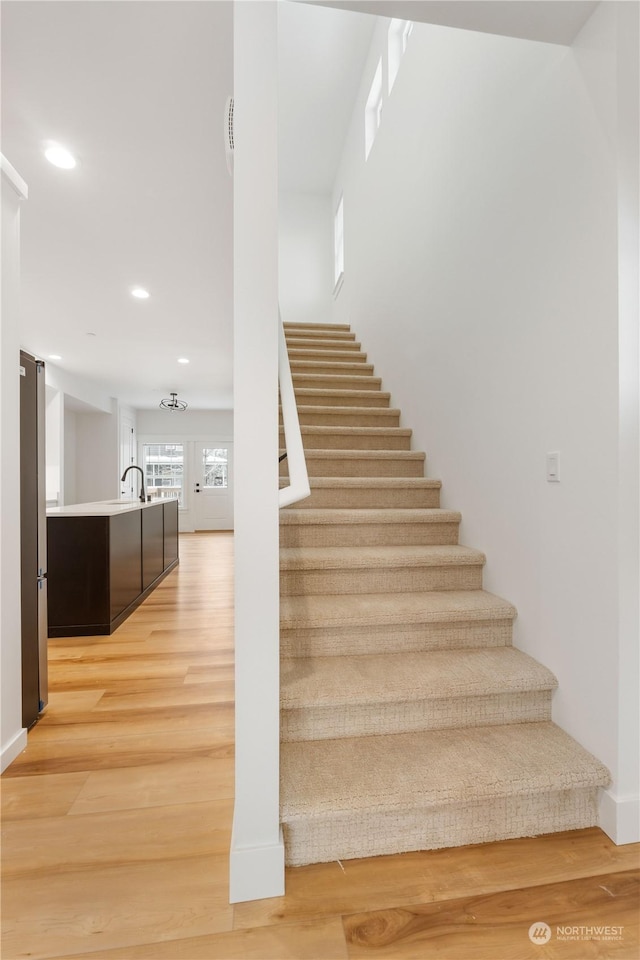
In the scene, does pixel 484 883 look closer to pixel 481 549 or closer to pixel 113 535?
pixel 481 549

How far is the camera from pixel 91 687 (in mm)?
2473

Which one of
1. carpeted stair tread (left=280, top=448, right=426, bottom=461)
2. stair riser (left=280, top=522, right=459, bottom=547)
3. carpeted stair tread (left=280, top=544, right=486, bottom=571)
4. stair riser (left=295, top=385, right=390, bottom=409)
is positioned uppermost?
stair riser (left=295, top=385, right=390, bottom=409)

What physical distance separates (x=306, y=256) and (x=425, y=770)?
7.01m

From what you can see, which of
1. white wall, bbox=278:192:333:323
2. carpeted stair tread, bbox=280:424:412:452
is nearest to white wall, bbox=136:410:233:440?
white wall, bbox=278:192:333:323

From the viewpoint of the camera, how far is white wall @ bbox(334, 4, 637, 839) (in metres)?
1.49

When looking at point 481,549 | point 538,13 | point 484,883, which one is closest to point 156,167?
point 538,13

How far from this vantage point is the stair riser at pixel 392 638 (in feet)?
6.20

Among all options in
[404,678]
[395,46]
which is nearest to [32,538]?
[404,678]

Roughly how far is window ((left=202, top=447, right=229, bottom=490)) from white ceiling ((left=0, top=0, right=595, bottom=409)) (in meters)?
4.16

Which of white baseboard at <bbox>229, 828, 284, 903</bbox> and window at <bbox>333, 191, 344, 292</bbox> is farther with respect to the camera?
window at <bbox>333, 191, 344, 292</bbox>

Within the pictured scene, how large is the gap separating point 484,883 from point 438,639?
2.68 ft

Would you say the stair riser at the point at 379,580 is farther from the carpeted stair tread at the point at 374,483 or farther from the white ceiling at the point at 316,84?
the white ceiling at the point at 316,84

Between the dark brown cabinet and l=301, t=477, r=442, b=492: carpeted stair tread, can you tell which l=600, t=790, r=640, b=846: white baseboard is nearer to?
l=301, t=477, r=442, b=492: carpeted stair tread
